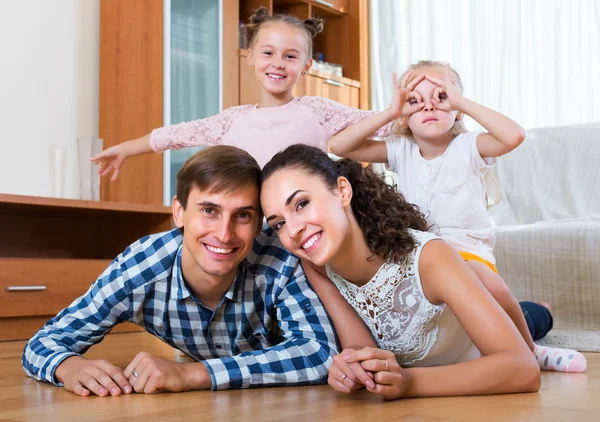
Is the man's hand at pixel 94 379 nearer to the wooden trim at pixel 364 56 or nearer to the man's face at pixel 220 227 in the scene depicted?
the man's face at pixel 220 227

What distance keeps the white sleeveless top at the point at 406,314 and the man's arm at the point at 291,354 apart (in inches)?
3.0

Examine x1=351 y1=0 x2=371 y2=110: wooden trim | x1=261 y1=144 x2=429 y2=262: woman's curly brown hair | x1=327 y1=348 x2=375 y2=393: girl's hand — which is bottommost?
x1=327 y1=348 x2=375 y2=393: girl's hand

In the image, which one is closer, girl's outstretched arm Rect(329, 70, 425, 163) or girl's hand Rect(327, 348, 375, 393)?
girl's hand Rect(327, 348, 375, 393)

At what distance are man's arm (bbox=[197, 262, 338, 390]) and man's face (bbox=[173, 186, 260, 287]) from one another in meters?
0.15

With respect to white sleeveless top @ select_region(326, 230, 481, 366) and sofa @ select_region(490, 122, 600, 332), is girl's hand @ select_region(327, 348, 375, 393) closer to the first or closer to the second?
white sleeveless top @ select_region(326, 230, 481, 366)

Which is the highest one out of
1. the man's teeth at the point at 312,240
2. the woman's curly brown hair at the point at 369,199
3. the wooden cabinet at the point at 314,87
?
the wooden cabinet at the point at 314,87

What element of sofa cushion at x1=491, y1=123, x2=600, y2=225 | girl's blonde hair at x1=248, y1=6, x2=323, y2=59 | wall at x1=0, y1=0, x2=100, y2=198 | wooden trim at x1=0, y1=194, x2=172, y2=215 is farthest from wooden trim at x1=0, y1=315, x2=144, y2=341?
sofa cushion at x1=491, y1=123, x2=600, y2=225

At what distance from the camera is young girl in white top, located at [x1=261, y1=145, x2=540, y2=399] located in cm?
128

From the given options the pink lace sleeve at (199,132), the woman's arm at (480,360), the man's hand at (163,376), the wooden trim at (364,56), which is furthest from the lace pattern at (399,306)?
the wooden trim at (364,56)

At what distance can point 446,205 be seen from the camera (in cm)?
187

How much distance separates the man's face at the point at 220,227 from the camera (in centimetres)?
139

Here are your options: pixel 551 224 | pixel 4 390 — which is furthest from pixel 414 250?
pixel 551 224

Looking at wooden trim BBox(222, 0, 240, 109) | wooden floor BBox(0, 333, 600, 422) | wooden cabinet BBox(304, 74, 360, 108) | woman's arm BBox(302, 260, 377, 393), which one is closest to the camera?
wooden floor BBox(0, 333, 600, 422)

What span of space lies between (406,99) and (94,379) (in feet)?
3.40
